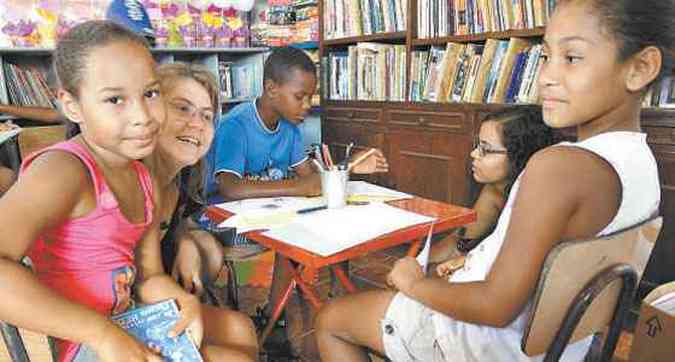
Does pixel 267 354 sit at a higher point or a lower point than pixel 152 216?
→ lower

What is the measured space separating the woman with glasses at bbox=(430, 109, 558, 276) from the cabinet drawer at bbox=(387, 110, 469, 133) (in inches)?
32.0

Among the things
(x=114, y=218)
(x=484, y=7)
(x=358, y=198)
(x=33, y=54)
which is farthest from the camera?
(x=33, y=54)

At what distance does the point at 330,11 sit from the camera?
3.21 m

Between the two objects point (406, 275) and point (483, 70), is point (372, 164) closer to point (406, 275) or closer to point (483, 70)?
point (406, 275)

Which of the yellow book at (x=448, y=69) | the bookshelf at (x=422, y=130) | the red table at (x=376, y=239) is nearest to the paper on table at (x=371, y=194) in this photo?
the red table at (x=376, y=239)

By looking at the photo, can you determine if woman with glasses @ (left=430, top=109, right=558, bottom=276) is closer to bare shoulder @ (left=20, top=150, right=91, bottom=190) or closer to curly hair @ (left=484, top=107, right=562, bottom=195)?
curly hair @ (left=484, top=107, right=562, bottom=195)

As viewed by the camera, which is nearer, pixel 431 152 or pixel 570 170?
pixel 570 170

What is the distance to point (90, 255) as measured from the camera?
3.19 feet

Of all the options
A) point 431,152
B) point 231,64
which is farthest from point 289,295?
point 231,64

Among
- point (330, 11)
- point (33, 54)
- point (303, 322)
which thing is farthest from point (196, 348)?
point (33, 54)

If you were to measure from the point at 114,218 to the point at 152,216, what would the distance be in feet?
0.46

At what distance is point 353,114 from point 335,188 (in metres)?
1.72

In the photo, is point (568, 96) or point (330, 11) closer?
point (568, 96)

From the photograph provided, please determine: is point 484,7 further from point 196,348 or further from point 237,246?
point 196,348
